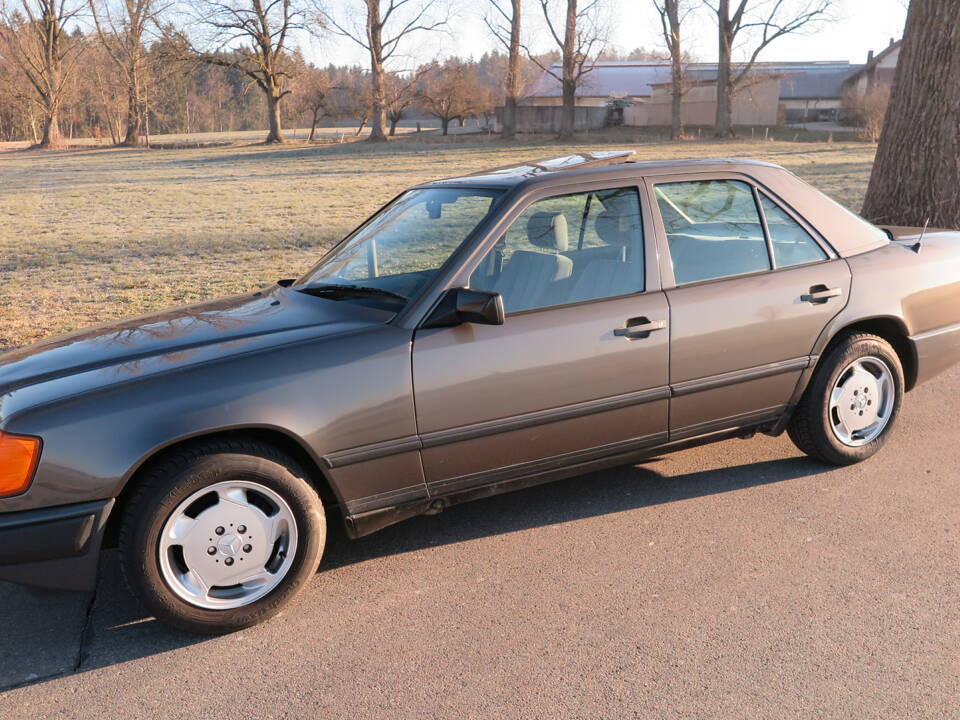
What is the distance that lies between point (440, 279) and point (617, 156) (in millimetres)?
1325

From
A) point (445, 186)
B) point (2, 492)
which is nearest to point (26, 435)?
point (2, 492)

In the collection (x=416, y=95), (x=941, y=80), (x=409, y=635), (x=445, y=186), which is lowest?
(x=409, y=635)

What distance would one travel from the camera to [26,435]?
116 inches

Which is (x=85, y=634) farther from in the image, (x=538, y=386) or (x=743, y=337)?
(x=743, y=337)

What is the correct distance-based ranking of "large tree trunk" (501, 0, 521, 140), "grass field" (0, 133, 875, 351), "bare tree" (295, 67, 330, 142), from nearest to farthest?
"grass field" (0, 133, 875, 351) → "large tree trunk" (501, 0, 521, 140) → "bare tree" (295, 67, 330, 142)

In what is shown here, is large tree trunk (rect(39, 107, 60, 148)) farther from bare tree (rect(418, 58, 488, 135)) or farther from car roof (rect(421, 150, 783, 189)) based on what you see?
car roof (rect(421, 150, 783, 189))

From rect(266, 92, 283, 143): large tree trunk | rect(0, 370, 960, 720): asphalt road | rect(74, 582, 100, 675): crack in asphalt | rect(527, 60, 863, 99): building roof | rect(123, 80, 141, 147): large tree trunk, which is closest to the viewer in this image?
rect(0, 370, 960, 720): asphalt road

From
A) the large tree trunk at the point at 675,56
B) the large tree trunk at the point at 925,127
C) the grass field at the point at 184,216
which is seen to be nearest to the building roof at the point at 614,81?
the large tree trunk at the point at 675,56

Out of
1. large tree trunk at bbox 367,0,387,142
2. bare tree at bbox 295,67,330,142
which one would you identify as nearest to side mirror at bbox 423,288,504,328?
large tree trunk at bbox 367,0,387,142

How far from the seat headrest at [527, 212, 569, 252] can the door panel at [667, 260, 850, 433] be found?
55 cm

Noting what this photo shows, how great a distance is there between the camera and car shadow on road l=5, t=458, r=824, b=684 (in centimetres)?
319

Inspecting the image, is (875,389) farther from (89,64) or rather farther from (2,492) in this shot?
(89,64)

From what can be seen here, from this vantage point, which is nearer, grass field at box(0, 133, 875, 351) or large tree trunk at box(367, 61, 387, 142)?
grass field at box(0, 133, 875, 351)

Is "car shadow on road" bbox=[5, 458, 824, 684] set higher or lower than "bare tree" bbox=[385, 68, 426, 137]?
lower
